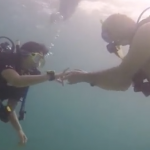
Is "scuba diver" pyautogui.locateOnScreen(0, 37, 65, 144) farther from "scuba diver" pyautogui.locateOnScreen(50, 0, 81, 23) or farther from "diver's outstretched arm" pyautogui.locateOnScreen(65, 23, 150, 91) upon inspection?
"scuba diver" pyautogui.locateOnScreen(50, 0, 81, 23)

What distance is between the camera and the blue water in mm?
23406

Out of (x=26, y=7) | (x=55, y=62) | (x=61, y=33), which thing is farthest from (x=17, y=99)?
(x=55, y=62)

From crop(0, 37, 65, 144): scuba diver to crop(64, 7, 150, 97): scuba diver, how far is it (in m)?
0.77

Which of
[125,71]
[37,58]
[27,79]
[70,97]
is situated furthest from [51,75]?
[70,97]

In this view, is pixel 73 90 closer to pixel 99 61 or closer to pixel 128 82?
pixel 99 61

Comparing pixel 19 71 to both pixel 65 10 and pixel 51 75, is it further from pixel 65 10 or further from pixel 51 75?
pixel 65 10

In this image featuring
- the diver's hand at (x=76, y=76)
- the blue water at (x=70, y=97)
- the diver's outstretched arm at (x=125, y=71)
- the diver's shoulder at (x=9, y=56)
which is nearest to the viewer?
the diver's outstretched arm at (x=125, y=71)

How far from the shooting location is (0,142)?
4747 cm

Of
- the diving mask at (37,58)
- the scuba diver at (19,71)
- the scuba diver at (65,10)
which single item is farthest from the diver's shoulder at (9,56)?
the scuba diver at (65,10)

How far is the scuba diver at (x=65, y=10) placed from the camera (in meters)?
18.7

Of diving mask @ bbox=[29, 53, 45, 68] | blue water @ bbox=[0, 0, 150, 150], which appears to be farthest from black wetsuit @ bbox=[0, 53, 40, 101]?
blue water @ bbox=[0, 0, 150, 150]

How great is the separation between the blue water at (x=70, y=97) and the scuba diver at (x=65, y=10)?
54 centimetres

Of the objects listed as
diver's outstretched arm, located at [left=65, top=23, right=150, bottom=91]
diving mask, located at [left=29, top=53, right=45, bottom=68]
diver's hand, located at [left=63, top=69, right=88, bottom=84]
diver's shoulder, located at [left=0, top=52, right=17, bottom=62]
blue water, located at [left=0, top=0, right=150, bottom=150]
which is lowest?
blue water, located at [left=0, top=0, right=150, bottom=150]

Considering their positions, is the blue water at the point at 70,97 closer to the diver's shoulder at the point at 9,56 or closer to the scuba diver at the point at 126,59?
the diver's shoulder at the point at 9,56
